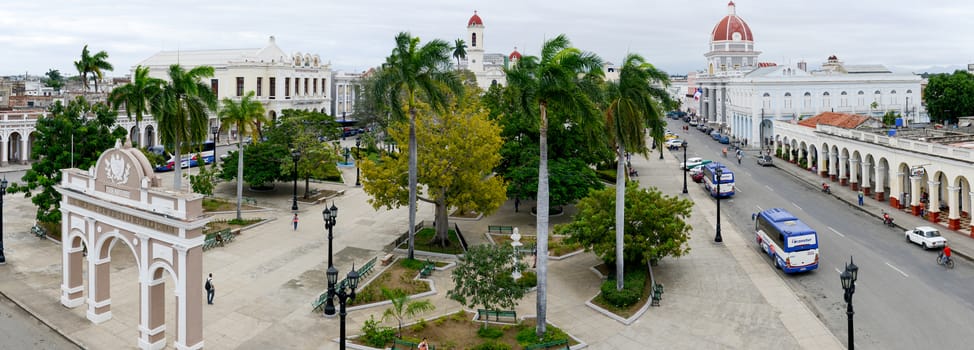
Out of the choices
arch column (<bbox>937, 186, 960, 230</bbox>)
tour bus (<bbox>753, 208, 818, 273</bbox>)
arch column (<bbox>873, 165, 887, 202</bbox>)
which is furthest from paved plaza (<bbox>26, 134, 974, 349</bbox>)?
arch column (<bbox>873, 165, 887, 202</bbox>)

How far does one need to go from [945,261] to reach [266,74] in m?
72.8

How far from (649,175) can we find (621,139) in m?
35.9

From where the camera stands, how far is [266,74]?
83312 millimetres

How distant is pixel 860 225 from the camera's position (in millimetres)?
39531

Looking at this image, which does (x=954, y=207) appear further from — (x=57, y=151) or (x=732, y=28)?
(x=732, y=28)

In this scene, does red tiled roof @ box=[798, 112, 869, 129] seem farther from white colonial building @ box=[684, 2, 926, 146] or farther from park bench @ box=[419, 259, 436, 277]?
park bench @ box=[419, 259, 436, 277]

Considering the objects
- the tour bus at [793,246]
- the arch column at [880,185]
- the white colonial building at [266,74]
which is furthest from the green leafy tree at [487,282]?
the white colonial building at [266,74]

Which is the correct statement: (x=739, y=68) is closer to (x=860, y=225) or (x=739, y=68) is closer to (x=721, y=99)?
(x=721, y=99)

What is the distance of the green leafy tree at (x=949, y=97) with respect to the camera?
8056cm

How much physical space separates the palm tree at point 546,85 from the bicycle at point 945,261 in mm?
19252

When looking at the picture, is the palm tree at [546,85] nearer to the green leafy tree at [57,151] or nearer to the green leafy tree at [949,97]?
the green leafy tree at [57,151]

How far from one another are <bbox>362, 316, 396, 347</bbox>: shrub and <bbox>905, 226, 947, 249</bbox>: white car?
27032mm

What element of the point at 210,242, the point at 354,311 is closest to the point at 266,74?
the point at 210,242

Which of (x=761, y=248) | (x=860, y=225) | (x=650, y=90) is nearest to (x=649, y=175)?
(x=860, y=225)
